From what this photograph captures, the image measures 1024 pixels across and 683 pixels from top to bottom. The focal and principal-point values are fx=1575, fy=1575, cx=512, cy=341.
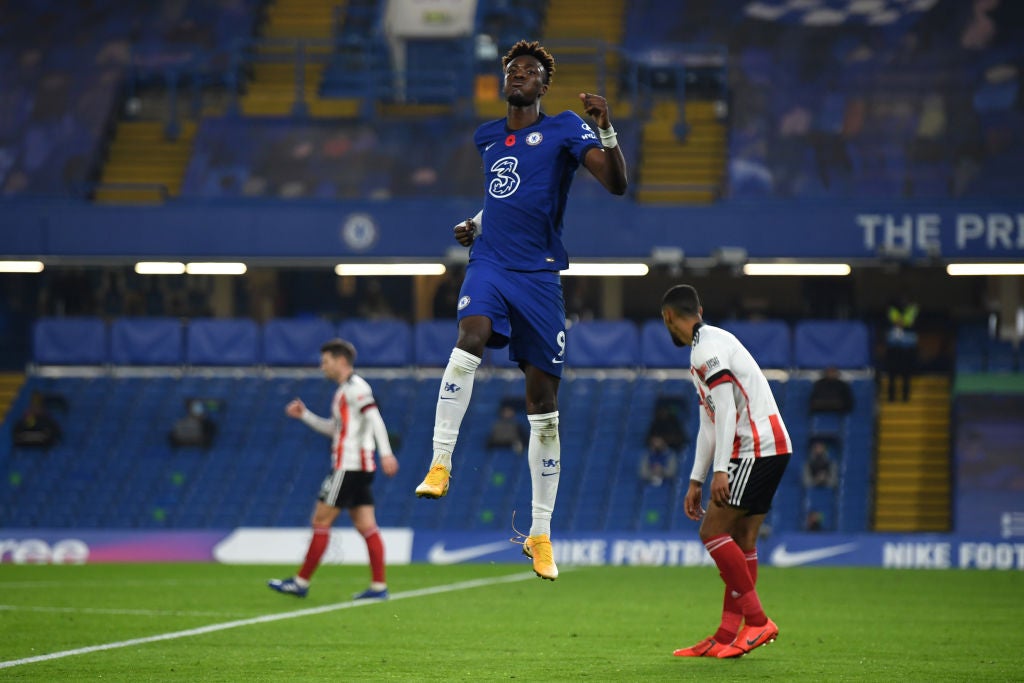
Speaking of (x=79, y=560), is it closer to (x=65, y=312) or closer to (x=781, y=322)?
(x=65, y=312)

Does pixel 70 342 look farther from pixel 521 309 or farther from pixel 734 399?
pixel 521 309

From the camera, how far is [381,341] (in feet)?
94.2

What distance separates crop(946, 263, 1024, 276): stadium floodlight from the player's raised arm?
21779mm

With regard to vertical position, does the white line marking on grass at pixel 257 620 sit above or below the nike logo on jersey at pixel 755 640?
below

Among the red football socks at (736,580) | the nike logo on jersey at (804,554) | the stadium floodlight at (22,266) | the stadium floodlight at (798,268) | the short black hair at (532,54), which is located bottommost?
the nike logo on jersey at (804,554)

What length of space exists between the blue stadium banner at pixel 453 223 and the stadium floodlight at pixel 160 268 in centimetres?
109

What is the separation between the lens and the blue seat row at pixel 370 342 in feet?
92.2

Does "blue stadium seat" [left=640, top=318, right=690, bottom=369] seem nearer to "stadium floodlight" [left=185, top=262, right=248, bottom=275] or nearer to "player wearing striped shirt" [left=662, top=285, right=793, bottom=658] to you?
"stadium floodlight" [left=185, top=262, right=248, bottom=275]

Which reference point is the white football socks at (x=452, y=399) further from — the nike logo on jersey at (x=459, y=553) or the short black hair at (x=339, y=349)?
the nike logo on jersey at (x=459, y=553)

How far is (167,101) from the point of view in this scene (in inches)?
1345

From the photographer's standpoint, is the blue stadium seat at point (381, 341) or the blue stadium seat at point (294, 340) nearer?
the blue stadium seat at point (381, 341)

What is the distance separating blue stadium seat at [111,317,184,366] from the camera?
1143 inches

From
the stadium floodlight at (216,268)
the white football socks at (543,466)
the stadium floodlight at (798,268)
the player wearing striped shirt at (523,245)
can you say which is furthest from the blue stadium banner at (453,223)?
the player wearing striped shirt at (523,245)

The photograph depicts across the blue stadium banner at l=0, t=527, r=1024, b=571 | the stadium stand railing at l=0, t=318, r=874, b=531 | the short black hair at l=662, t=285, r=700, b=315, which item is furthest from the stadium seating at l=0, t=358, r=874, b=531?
the short black hair at l=662, t=285, r=700, b=315
